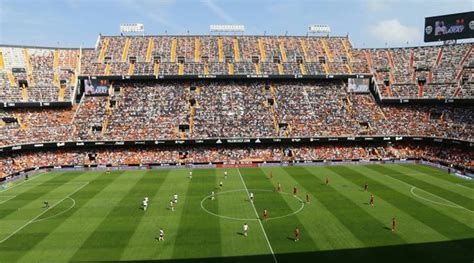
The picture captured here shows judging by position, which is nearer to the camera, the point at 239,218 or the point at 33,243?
the point at 33,243

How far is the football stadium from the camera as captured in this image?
31.6 meters

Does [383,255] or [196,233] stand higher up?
[196,233]

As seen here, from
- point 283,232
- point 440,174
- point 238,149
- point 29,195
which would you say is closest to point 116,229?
point 283,232

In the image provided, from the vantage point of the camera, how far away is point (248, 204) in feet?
134

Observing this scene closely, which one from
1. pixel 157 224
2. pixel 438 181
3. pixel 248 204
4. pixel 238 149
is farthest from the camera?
pixel 238 149

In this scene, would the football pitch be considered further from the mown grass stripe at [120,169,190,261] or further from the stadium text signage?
the stadium text signage

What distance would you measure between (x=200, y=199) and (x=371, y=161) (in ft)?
111

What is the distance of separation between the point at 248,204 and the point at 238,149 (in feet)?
83.5

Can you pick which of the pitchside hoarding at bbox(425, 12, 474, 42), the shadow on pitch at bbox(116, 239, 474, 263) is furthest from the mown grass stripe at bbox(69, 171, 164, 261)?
the pitchside hoarding at bbox(425, 12, 474, 42)

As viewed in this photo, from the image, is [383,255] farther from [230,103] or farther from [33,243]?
[230,103]

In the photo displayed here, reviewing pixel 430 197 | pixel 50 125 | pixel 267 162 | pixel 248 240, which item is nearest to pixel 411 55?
pixel 267 162

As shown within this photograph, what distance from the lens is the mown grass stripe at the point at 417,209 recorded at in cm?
3275

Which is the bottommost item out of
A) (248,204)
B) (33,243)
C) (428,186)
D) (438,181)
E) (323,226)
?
(33,243)

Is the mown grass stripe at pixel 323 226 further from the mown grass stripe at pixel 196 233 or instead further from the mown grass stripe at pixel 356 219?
the mown grass stripe at pixel 196 233
